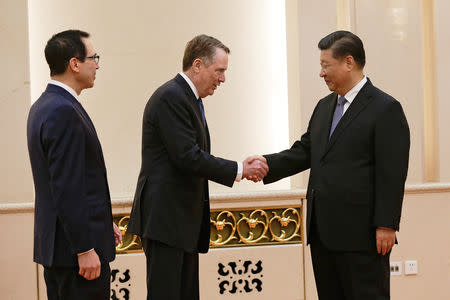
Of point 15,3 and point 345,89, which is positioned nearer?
point 345,89

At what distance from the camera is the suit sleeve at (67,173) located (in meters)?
2.04

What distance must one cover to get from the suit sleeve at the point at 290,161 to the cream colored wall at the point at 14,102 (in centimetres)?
168

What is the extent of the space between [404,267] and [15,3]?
3134mm

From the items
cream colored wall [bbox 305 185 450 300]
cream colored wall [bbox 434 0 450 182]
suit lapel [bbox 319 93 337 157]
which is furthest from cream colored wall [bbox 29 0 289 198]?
suit lapel [bbox 319 93 337 157]

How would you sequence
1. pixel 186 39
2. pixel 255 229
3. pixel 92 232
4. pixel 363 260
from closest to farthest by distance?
pixel 92 232 → pixel 363 260 → pixel 255 229 → pixel 186 39

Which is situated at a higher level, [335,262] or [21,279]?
[335,262]

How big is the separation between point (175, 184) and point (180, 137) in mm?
209

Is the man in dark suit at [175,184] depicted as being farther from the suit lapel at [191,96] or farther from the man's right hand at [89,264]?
the man's right hand at [89,264]

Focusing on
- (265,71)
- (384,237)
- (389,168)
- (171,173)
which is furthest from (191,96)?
(265,71)

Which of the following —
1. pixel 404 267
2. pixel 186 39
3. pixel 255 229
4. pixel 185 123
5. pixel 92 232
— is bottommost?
pixel 404 267

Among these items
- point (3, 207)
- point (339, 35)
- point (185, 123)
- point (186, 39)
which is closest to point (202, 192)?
point (185, 123)

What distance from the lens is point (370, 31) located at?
4.27 m

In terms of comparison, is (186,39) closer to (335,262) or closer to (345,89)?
(345,89)

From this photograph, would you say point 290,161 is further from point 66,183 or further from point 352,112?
point 66,183
